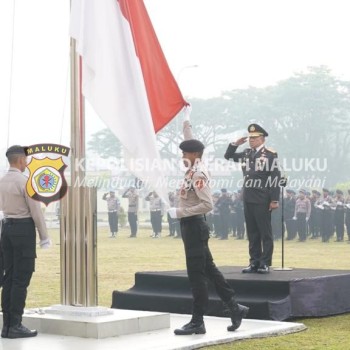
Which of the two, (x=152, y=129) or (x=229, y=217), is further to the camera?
(x=229, y=217)

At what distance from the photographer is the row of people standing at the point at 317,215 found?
2770 centimetres

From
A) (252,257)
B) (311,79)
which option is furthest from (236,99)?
(252,257)

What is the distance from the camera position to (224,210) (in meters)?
29.8

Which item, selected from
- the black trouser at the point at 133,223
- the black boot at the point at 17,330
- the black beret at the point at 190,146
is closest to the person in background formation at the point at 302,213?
the black trouser at the point at 133,223

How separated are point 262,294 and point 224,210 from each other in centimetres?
2064

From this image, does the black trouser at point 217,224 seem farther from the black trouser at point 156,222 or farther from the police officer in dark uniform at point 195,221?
the police officer in dark uniform at point 195,221

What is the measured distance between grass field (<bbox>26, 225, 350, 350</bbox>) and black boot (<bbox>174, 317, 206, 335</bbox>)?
457 millimetres

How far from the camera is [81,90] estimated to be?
27.2 feet

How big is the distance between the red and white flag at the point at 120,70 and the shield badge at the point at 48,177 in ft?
1.94

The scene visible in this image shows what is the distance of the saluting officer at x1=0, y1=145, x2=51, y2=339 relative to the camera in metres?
7.73

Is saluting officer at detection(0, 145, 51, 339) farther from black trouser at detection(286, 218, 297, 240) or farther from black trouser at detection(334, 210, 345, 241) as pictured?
black trouser at detection(286, 218, 297, 240)

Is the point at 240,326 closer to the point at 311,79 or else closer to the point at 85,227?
the point at 85,227

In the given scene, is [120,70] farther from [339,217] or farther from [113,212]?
[113,212]

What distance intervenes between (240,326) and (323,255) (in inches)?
515
